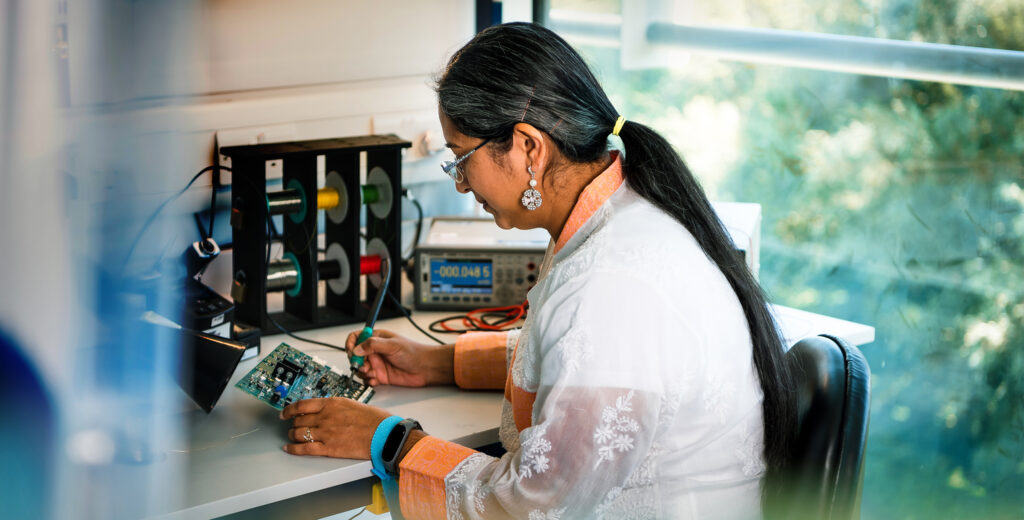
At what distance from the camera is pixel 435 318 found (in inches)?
68.3

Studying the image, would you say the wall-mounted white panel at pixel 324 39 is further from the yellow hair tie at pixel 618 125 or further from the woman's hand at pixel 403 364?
the woman's hand at pixel 403 364

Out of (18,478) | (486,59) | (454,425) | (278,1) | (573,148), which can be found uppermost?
(278,1)

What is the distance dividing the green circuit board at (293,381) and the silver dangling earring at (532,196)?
0.43 metres

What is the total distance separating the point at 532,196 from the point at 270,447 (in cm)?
50

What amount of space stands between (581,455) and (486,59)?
46 cm

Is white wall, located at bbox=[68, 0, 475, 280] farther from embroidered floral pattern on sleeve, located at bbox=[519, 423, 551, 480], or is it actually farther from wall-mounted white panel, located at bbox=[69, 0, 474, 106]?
embroidered floral pattern on sleeve, located at bbox=[519, 423, 551, 480]

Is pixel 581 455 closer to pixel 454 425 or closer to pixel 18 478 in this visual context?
pixel 454 425

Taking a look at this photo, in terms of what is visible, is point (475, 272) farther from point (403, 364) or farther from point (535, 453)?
point (535, 453)

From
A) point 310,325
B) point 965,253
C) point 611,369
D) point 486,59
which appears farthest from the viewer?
point 965,253

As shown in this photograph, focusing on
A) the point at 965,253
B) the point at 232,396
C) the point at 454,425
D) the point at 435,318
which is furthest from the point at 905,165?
the point at 232,396

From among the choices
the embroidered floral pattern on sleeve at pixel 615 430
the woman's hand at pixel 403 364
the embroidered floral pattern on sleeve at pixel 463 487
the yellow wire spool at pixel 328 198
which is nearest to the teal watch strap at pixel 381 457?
the embroidered floral pattern on sleeve at pixel 463 487

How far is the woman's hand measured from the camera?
4.53 feet

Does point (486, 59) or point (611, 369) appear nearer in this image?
point (611, 369)

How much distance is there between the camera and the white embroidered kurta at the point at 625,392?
874 mm
